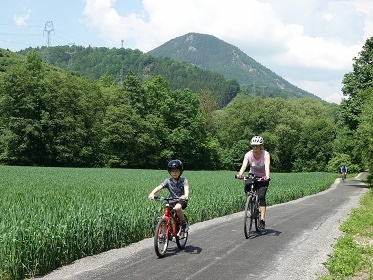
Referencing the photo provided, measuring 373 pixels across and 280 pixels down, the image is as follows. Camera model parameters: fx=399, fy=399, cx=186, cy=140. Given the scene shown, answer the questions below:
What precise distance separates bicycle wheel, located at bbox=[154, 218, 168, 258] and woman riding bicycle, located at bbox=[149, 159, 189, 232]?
0.40 meters

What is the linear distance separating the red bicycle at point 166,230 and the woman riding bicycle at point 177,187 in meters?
0.11

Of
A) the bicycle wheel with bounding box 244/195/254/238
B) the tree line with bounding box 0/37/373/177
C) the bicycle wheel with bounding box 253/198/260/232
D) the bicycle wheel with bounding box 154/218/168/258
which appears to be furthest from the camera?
the tree line with bounding box 0/37/373/177

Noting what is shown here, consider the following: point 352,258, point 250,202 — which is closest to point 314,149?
point 250,202

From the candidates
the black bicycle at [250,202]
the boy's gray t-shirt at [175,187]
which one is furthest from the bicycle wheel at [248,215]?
the boy's gray t-shirt at [175,187]

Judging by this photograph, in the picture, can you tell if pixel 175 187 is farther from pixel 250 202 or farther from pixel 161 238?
pixel 250 202

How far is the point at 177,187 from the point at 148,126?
6290 centimetres

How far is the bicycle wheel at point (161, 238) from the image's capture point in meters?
7.75

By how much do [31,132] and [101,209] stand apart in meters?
53.9

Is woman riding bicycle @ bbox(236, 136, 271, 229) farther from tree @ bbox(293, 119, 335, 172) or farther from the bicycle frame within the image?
tree @ bbox(293, 119, 335, 172)

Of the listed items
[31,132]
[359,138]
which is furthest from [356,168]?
[31,132]

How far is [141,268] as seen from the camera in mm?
7133

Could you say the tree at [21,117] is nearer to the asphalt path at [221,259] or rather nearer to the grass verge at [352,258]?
the asphalt path at [221,259]

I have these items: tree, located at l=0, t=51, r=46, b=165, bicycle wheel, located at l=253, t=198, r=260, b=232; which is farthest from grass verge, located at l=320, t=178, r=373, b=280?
tree, located at l=0, t=51, r=46, b=165

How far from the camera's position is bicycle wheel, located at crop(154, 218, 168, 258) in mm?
7750
